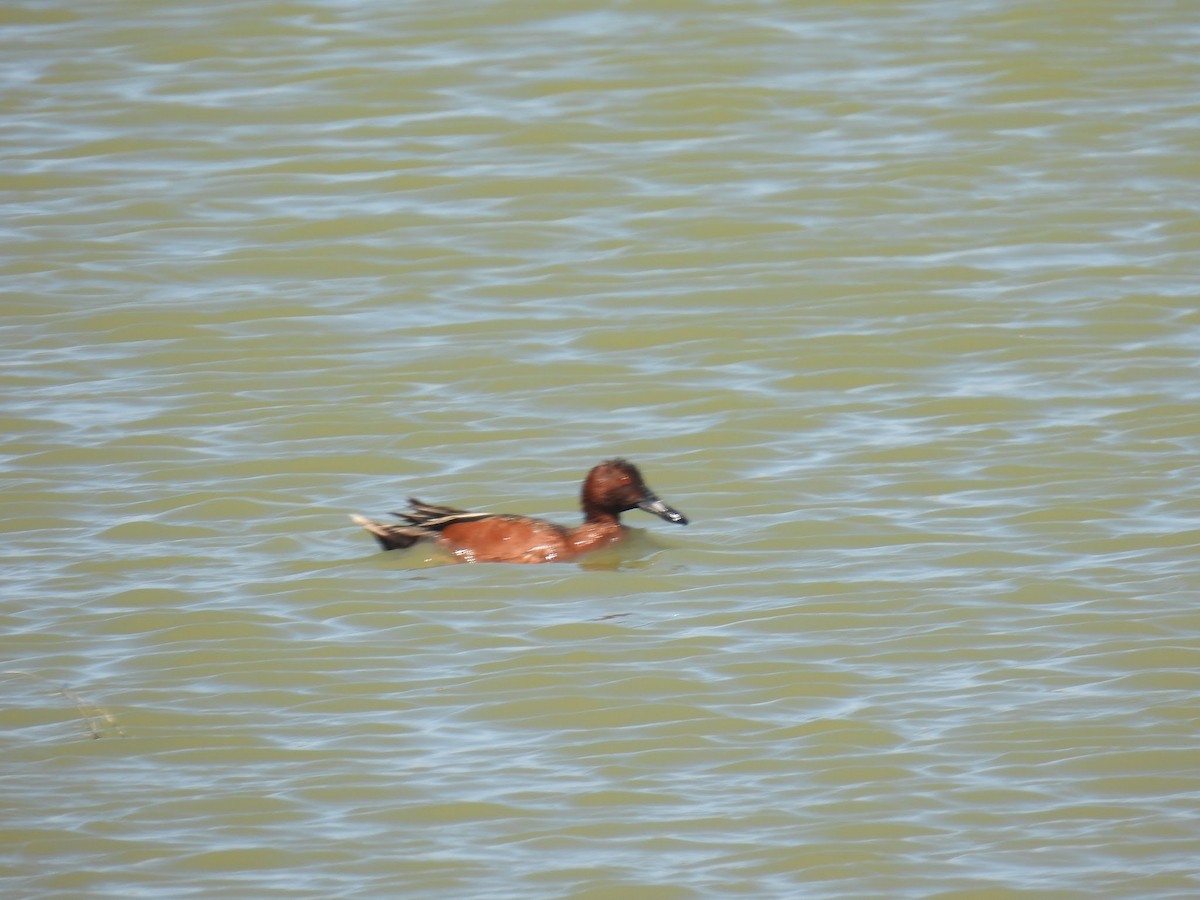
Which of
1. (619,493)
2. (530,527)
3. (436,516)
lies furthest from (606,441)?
(436,516)

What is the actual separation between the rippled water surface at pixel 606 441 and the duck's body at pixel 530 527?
0.10 meters

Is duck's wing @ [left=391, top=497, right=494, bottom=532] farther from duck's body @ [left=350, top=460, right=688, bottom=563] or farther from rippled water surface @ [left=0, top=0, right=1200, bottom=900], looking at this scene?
rippled water surface @ [left=0, top=0, right=1200, bottom=900]

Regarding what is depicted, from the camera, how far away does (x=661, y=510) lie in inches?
325

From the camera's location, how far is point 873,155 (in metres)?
12.4

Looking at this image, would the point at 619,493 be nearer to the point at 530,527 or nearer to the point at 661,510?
the point at 661,510

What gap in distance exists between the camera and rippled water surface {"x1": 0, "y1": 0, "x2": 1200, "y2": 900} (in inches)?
234

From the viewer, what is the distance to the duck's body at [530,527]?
802 cm

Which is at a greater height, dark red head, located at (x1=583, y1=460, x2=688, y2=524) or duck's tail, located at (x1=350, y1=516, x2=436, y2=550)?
dark red head, located at (x1=583, y1=460, x2=688, y2=524)

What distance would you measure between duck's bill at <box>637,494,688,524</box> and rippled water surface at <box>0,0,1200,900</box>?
11cm

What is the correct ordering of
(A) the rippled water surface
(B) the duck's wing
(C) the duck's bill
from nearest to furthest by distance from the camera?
(A) the rippled water surface → (B) the duck's wing → (C) the duck's bill

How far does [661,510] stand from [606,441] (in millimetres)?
1015

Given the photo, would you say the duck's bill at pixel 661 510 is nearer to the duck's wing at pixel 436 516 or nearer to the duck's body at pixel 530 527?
the duck's body at pixel 530 527

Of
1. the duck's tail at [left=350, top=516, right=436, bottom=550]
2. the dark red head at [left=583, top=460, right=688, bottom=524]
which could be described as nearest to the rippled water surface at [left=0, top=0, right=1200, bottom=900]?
the duck's tail at [left=350, top=516, right=436, bottom=550]

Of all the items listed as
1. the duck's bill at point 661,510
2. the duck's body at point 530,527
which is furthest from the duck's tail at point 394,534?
the duck's bill at point 661,510
